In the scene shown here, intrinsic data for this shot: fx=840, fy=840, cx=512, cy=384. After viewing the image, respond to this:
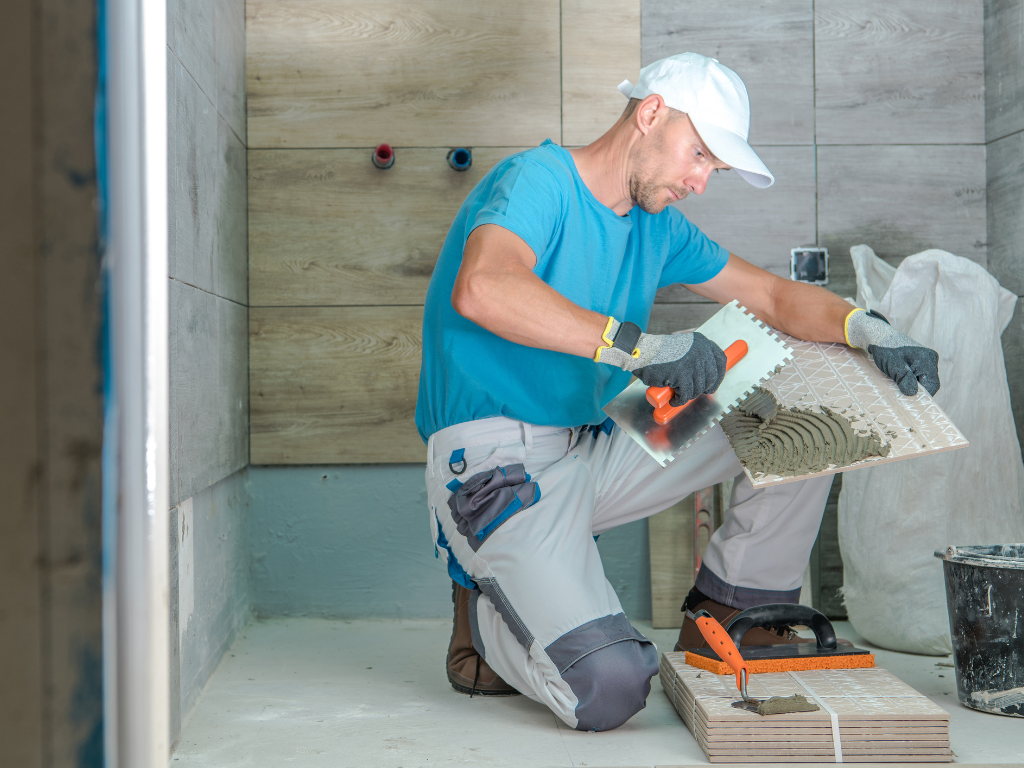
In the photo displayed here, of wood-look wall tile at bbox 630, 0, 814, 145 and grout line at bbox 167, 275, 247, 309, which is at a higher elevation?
wood-look wall tile at bbox 630, 0, 814, 145

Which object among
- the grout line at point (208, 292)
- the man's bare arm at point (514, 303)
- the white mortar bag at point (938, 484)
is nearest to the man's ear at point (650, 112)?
the man's bare arm at point (514, 303)

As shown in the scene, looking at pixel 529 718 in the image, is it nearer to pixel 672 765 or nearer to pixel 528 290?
pixel 672 765

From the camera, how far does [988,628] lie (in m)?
1.52

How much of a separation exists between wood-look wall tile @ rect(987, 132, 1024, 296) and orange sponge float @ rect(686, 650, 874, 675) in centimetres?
121

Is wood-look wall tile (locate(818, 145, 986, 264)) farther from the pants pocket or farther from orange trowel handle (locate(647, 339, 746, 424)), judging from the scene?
the pants pocket

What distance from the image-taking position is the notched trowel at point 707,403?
161 cm

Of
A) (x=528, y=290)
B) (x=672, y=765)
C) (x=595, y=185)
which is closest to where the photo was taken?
(x=672, y=765)

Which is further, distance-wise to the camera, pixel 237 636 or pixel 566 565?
pixel 237 636

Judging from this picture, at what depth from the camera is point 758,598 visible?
5.92ft

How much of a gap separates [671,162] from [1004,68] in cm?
125

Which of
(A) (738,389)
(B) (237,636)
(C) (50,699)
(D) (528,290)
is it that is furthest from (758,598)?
(C) (50,699)

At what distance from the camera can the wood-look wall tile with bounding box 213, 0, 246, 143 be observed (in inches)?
78.6

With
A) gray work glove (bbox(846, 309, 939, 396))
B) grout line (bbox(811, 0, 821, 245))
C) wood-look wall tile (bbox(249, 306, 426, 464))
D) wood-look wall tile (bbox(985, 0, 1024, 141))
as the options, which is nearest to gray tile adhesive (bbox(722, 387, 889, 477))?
gray work glove (bbox(846, 309, 939, 396))

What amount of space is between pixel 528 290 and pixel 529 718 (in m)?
0.80
